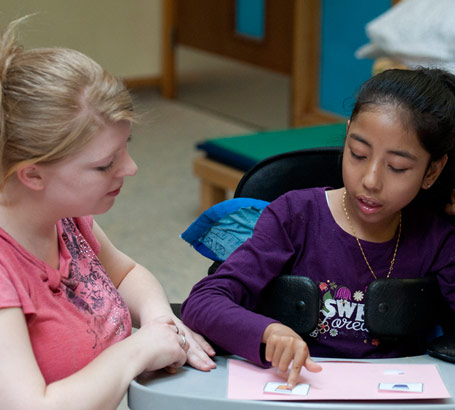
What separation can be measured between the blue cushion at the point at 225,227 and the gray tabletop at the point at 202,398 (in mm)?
346

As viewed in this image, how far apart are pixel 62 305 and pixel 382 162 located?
1.66 ft

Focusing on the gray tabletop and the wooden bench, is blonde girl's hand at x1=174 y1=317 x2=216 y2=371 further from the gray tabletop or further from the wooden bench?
the wooden bench

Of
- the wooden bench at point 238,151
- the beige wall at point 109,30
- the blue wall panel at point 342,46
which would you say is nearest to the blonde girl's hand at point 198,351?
the wooden bench at point 238,151

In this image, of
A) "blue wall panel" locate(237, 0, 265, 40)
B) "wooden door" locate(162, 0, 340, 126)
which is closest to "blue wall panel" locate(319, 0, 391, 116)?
"wooden door" locate(162, 0, 340, 126)

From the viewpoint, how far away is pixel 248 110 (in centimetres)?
497

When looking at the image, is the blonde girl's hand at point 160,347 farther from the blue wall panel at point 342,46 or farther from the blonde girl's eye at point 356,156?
the blue wall panel at point 342,46

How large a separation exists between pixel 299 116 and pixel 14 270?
362 cm

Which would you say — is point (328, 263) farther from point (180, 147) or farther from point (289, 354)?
point (180, 147)

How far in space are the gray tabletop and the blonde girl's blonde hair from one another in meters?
0.31

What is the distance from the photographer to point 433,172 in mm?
1310

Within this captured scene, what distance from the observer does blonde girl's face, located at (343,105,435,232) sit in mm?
1225

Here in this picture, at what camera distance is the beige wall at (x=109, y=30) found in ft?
17.0

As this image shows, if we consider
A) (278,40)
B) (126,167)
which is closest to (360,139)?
(126,167)

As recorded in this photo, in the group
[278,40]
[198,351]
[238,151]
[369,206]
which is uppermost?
[369,206]
